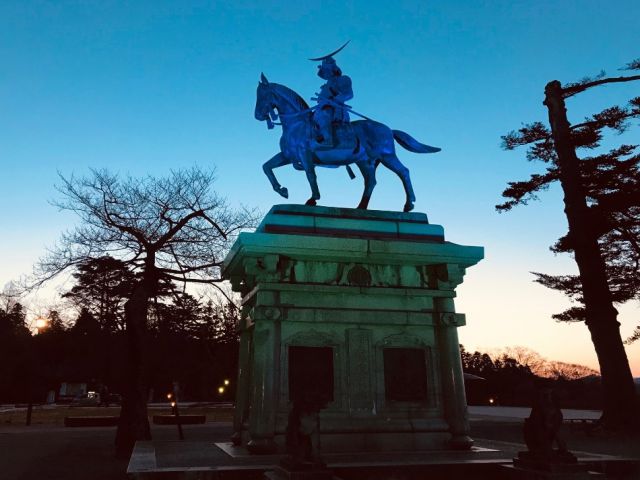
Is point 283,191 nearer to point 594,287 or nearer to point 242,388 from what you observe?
point 242,388

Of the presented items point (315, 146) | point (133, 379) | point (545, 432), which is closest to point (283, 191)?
point (315, 146)

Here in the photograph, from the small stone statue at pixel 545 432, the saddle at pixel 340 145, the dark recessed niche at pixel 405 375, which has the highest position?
the saddle at pixel 340 145

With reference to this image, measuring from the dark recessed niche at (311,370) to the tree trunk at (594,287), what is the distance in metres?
13.1

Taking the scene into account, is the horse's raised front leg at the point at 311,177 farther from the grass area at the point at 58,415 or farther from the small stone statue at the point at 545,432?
the grass area at the point at 58,415

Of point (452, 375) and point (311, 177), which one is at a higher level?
point (311, 177)

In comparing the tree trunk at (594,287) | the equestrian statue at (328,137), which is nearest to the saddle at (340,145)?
the equestrian statue at (328,137)

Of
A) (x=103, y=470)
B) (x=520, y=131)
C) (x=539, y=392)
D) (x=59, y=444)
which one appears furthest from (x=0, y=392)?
(x=539, y=392)

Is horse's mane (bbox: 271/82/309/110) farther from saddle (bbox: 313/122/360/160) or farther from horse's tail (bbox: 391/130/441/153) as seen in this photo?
horse's tail (bbox: 391/130/441/153)

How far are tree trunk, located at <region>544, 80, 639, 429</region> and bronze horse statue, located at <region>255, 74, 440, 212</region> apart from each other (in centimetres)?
1147

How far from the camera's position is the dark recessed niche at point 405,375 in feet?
31.1

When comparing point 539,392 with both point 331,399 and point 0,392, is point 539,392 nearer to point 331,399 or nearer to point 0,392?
point 331,399

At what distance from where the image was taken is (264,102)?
1133 cm

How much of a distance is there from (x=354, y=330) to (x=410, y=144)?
445cm

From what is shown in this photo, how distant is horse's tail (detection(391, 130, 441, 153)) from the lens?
1148cm
